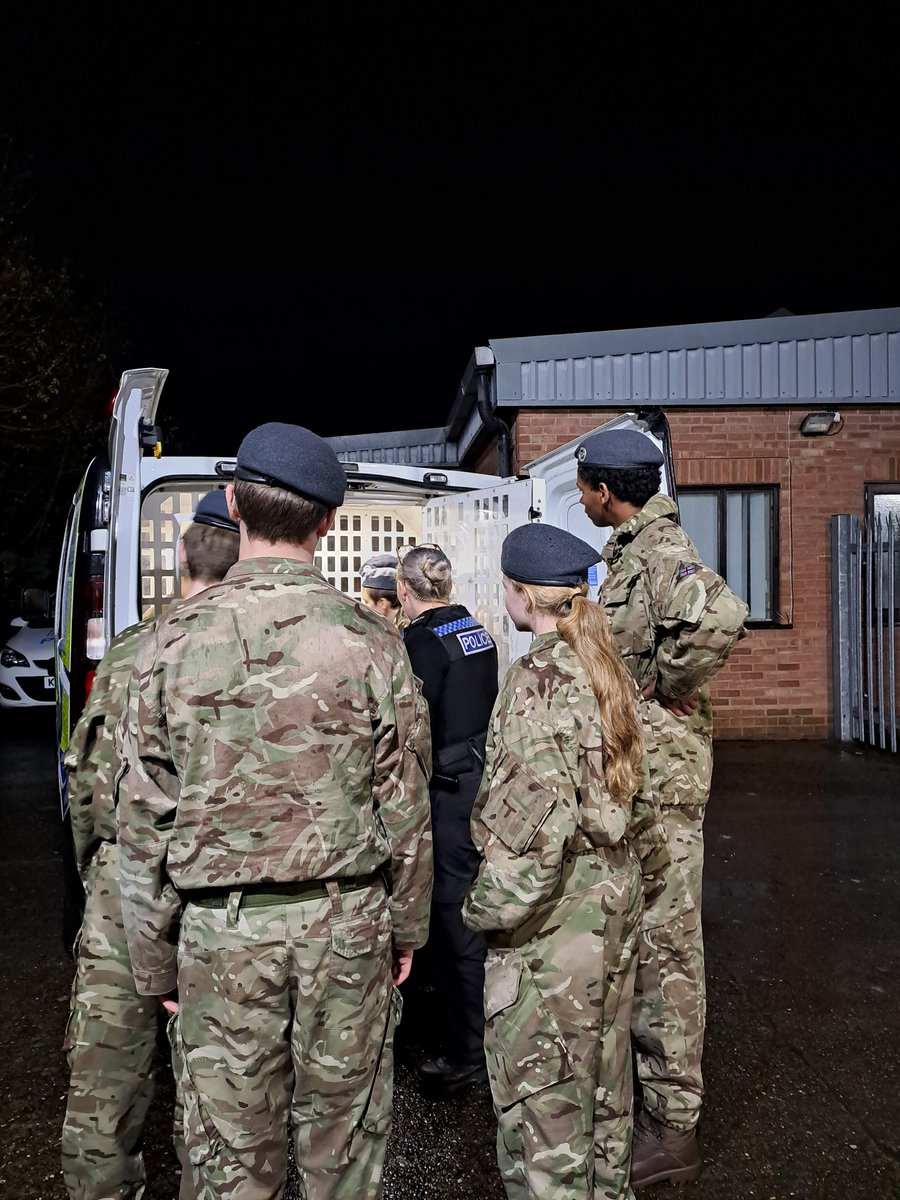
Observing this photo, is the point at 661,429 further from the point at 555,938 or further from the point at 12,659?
the point at 12,659

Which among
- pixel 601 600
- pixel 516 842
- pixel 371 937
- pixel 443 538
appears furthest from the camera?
pixel 443 538

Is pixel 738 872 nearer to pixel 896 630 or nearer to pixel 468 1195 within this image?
pixel 468 1195

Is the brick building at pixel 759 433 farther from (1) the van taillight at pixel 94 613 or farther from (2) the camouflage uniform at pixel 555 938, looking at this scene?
(2) the camouflage uniform at pixel 555 938

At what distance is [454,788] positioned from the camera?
129 inches

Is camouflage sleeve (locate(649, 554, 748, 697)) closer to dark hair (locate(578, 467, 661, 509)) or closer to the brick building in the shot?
dark hair (locate(578, 467, 661, 509))

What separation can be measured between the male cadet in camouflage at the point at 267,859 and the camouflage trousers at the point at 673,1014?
1032 mm

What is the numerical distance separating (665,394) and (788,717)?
3.64 meters

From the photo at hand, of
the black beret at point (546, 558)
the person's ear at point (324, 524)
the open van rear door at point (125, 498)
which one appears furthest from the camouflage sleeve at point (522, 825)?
the open van rear door at point (125, 498)

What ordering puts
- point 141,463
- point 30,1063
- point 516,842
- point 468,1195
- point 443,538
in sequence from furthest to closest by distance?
1. point 443,538
2. point 141,463
3. point 30,1063
4. point 468,1195
5. point 516,842

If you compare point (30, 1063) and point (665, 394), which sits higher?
point (665, 394)

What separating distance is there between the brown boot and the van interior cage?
718 cm

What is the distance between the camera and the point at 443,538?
5.23 m

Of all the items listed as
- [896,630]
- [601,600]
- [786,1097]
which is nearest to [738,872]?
[786,1097]

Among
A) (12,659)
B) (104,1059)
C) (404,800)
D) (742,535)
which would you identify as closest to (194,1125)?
(104,1059)
